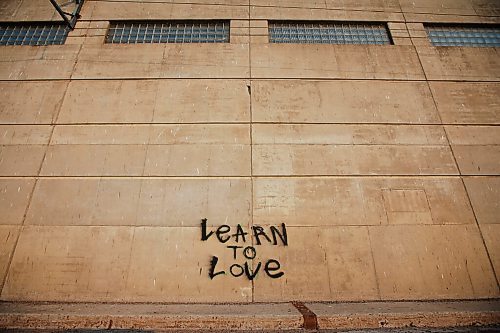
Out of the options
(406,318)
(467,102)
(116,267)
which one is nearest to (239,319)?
(406,318)

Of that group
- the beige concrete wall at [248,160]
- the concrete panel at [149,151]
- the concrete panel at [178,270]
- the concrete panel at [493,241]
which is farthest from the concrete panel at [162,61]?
the concrete panel at [493,241]

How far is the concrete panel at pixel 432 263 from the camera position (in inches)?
164

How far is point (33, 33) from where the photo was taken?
21.0ft

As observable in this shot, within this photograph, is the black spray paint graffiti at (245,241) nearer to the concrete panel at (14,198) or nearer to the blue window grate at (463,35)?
the concrete panel at (14,198)

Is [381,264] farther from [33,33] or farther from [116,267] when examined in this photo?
[33,33]

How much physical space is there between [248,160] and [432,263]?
11.7ft

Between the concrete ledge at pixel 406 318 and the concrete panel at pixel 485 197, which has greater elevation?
the concrete panel at pixel 485 197

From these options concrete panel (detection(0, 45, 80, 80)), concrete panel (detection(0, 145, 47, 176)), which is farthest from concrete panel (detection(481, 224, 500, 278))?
concrete panel (detection(0, 45, 80, 80))

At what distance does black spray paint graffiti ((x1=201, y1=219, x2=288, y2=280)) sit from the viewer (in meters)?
4.25

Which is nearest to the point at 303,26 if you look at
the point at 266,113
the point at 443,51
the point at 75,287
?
the point at 266,113

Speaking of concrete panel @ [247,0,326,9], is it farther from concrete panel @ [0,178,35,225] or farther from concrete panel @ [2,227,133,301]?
concrete panel @ [0,178,35,225]

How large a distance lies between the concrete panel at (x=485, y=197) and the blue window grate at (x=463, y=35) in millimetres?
3574

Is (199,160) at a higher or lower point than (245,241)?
higher

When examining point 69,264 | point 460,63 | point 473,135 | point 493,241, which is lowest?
point 69,264
